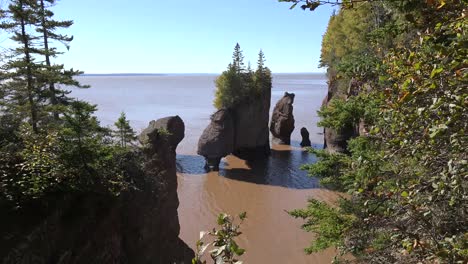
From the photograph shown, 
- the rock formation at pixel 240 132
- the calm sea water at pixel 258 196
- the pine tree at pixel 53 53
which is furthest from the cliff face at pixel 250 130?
the pine tree at pixel 53 53

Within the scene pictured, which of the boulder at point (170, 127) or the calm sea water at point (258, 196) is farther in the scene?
the boulder at point (170, 127)

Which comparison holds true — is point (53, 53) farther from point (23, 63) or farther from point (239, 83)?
point (239, 83)

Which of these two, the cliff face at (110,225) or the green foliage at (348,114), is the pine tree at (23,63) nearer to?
the cliff face at (110,225)

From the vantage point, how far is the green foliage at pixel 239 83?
38.2 metres

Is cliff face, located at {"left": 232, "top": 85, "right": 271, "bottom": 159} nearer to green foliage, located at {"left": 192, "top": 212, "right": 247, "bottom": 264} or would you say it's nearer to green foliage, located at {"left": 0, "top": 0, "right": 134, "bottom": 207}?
green foliage, located at {"left": 0, "top": 0, "right": 134, "bottom": 207}

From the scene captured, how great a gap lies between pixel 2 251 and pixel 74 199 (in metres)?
2.38

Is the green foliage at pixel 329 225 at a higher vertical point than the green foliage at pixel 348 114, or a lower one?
lower

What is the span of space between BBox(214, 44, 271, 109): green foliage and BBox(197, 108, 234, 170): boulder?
7.08 feet

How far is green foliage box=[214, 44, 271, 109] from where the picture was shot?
38.2 meters

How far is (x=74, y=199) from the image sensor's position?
32.1ft

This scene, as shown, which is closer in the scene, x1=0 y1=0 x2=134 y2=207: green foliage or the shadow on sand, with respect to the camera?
x1=0 y1=0 x2=134 y2=207: green foliage

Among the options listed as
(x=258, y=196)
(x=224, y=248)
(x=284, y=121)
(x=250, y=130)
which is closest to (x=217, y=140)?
(x=250, y=130)

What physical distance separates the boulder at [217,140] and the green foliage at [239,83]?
2.16 meters

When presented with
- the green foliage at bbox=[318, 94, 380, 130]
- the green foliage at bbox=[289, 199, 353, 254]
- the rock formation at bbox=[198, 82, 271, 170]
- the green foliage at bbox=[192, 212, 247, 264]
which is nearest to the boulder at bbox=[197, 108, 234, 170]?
the rock formation at bbox=[198, 82, 271, 170]
